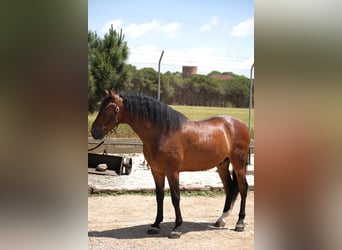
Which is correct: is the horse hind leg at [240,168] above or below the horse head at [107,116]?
below

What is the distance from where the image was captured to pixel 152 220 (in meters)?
3.54

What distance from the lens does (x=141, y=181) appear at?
4.55 metres

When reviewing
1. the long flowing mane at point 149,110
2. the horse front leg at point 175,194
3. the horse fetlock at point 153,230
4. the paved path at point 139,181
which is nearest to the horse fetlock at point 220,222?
the horse front leg at point 175,194

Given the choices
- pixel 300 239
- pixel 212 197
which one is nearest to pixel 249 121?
pixel 212 197

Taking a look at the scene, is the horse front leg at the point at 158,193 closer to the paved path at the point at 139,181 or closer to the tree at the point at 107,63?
the paved path at the point at 139,181

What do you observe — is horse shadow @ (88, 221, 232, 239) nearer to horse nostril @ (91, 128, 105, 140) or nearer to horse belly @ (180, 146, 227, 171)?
horse belly @ (180, 146, 227, 171)

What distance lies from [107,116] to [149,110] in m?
0.32

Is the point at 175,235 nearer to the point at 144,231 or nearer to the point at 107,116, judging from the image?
the point at 144,231

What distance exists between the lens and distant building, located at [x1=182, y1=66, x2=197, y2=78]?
4328 millimetres

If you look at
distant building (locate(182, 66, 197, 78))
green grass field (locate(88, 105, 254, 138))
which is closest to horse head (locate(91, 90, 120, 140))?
green grass field (locate(88, 105, 254, 138))

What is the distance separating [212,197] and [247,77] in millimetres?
1422

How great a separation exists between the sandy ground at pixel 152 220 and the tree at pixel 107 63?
4.06ft

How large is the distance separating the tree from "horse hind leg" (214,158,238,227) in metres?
1.71

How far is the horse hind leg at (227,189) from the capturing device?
129 inches
